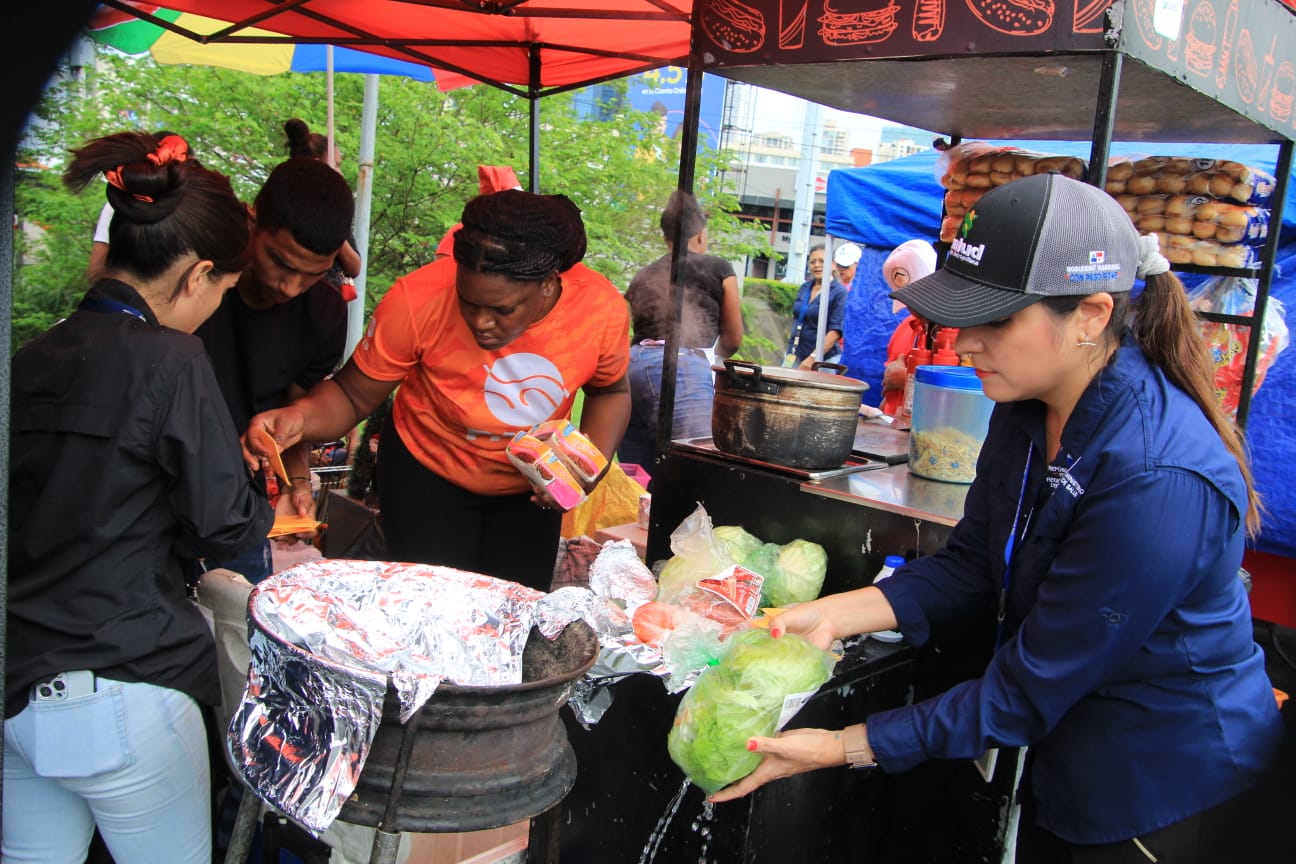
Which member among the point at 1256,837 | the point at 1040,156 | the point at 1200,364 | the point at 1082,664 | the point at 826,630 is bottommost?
the point at 1256,837

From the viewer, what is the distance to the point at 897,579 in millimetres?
2268

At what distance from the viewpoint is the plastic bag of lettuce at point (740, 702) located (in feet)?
6.39

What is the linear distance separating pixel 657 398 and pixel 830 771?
10.2ft

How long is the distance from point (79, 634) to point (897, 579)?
69.3 inches

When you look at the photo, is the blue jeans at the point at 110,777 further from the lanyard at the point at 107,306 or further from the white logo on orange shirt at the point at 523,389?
the white logo on orange shirt at the point at 523,389

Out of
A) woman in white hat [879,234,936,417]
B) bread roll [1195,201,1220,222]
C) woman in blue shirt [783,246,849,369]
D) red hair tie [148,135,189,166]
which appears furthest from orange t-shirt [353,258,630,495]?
woman in blue shirt [783,246,849,369]

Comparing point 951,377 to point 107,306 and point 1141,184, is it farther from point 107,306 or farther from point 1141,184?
point 107,306

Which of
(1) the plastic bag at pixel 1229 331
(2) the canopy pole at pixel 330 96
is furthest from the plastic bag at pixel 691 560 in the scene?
(2) the canopy pole at pixel 330 96

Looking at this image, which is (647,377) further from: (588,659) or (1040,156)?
(588,659)

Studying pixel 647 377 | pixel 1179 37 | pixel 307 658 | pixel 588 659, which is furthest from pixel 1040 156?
pixel 307 658

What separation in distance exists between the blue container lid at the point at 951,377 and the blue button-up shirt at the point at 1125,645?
3.38ft

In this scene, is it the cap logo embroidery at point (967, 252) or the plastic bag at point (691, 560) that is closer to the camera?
the cap logo embroidery at point (967, 252)

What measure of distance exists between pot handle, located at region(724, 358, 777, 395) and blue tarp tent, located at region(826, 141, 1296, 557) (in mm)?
2050

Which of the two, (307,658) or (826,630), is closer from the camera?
(307,658)
